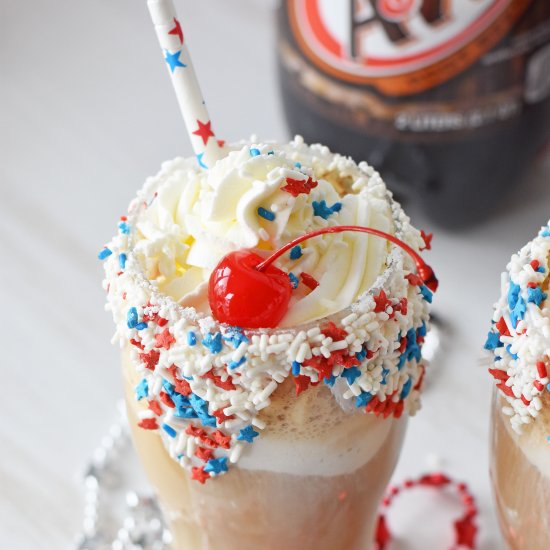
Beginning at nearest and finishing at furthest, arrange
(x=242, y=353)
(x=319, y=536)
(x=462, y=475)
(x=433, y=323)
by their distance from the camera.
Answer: (x=242, y=353) < (x=319, y=536) < (x=462, y=475) < (x=433, y=323)

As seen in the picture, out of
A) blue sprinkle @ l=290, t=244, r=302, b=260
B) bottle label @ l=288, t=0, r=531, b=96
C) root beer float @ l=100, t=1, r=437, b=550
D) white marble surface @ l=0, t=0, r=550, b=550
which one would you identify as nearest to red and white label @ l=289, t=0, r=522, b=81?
bottle label @ l=288, t=0, r=531, b=96

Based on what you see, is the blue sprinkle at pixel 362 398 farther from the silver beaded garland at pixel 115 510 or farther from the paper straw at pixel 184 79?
the silver beaded garland at pixel 115 510

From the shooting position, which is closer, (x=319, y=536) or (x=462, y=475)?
(x=319, y=536)

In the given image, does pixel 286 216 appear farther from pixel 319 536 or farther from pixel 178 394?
pixel 319 536

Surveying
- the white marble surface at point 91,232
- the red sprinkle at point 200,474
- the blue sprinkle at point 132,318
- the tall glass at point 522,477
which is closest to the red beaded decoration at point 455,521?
the white marble surface at point 91,232

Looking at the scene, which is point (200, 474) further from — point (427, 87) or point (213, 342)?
point (427, 87)

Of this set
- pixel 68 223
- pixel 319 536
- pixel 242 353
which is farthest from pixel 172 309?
pixel 68 223

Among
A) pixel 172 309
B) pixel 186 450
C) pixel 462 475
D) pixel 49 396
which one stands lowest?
pixel 462 475
